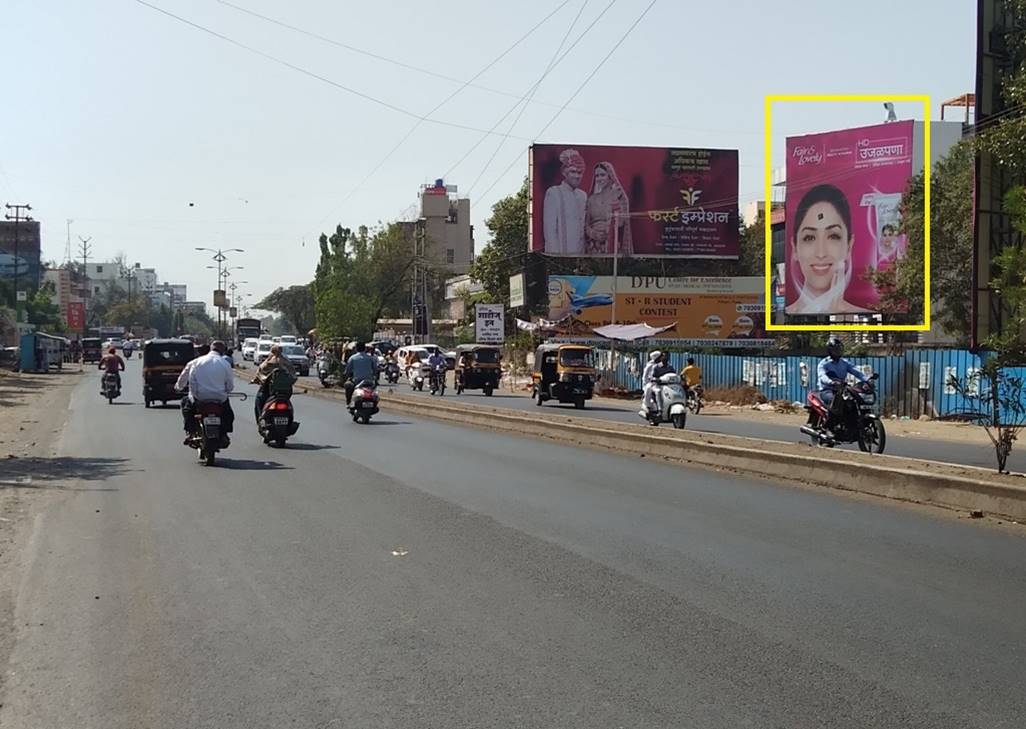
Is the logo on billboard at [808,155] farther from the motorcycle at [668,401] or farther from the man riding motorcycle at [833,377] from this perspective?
the man riding motorcycle at [833,377]

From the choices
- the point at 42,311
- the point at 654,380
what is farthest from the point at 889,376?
the point at 42,311

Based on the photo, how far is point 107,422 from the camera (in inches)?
1027

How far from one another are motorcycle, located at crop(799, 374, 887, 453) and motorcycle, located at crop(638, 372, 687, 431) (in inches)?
256

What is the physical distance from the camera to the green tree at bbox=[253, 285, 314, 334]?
137 meters

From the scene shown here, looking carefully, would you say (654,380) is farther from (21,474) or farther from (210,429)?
(21,474)

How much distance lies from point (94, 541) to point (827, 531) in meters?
6.43

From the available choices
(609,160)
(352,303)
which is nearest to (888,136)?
(609,160)

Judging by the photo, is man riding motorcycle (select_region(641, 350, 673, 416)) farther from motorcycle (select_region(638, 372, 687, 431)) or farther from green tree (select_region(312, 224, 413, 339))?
green tree (select_region(312, 224, 413, 339))

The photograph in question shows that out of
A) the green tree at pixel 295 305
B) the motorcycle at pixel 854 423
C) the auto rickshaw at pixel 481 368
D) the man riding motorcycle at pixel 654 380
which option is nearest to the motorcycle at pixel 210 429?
the motorcycle at pixel 854 423

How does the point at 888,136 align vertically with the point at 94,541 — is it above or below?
above

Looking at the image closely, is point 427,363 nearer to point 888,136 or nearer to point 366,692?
point 888,136

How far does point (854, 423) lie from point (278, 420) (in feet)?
29.7

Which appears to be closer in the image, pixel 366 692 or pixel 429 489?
pixel 366 692

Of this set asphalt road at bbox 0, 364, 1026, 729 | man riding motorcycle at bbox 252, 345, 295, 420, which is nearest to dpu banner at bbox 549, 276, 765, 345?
man riding motorcycle at bbox 252, 345, 295, 420
